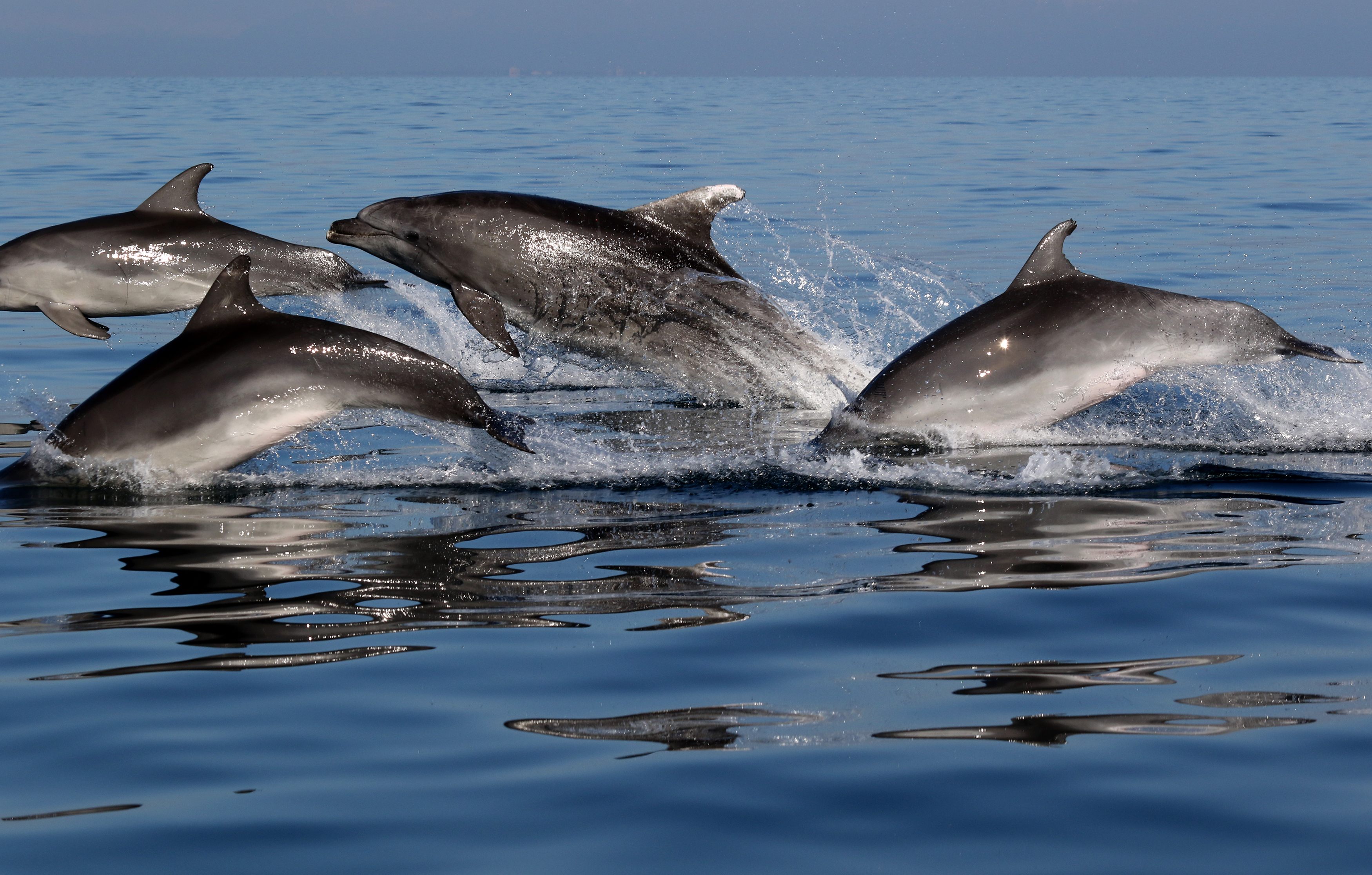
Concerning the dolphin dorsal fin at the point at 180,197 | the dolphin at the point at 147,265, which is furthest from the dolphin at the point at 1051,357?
the dolphin dorsal fin at the point at 180,197

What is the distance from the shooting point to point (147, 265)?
11.5 meters

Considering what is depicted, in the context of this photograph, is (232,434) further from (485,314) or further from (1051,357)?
(1051,357)

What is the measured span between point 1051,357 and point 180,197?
21.8ft

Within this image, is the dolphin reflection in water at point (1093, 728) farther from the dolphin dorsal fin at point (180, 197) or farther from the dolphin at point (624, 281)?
the dolphin dorsal fin at point (180, 197)

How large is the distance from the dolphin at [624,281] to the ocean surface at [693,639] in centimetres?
44

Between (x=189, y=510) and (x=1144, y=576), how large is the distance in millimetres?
4546

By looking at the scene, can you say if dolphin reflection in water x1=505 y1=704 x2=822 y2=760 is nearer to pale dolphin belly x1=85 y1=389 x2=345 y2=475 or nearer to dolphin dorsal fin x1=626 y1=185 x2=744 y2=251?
pale dolphin belly x1=85 y1=389 x2=345 y2=475

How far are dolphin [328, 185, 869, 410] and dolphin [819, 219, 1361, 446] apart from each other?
1693 millimetres

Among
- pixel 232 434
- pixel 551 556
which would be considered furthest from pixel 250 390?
pixel 551 556

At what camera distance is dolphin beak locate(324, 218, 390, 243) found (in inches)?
437

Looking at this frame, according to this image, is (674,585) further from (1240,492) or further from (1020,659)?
(1240,492)

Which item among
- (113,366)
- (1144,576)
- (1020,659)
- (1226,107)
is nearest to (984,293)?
(113,366)

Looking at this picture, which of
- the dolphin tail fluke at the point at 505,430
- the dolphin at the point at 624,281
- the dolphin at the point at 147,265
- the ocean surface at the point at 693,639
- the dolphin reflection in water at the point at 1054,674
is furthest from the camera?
the dolphin at the point at 147,265

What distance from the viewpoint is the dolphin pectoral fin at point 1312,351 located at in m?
8.79
